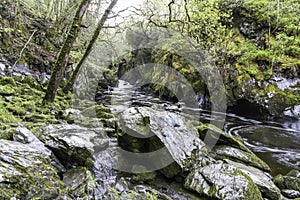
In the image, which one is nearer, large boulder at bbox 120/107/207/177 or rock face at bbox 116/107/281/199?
rock face at bbox 116/107/281/199

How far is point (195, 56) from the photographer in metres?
12.0

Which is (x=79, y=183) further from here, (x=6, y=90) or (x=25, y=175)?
(x=6, y=90)

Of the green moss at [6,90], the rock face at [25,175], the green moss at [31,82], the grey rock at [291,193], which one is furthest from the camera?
the green moss at [31,82]

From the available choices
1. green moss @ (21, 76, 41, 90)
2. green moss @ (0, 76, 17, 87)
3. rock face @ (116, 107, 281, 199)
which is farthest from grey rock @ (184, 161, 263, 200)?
green moss @ (21, 76, 41, 90)

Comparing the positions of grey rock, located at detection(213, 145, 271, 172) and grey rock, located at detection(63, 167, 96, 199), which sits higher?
grey rock, located at detection(213, 145, 271, 172)

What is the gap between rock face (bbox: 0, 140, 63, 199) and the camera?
2.04 meters

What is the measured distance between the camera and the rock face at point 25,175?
204 cm

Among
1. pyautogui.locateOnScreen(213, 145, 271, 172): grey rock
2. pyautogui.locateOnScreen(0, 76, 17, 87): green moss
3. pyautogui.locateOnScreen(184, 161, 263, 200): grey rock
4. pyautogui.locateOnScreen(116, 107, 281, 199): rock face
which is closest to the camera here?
pyautogui.locateOnScreen(184, 161, 263, 200): grey rock

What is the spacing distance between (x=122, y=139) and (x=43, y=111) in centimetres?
229

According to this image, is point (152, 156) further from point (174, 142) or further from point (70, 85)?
point (70, 85)

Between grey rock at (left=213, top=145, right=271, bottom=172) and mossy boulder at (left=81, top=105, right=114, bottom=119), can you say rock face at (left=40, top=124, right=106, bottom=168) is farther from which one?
grey rock at (left=213, top=145, right=271, bottom=172)

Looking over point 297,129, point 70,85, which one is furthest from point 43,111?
point 297,129

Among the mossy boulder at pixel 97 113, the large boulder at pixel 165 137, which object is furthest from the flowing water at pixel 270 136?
the large boulder at pixel 165 137

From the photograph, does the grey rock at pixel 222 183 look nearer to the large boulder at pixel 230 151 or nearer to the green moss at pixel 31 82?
the large boulder at pixel 230 151
